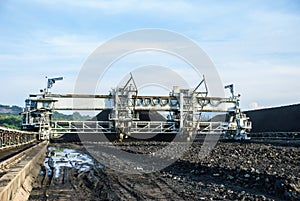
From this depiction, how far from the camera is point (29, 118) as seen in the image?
124 ft

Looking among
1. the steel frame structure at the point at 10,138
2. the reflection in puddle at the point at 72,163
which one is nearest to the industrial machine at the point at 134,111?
the steel frame structure at the point at 10,138

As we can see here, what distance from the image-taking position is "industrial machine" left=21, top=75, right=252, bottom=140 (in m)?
37.7

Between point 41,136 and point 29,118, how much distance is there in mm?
2209

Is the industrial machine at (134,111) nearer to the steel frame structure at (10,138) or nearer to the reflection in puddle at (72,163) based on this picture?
the steel frame structure at (10,138)

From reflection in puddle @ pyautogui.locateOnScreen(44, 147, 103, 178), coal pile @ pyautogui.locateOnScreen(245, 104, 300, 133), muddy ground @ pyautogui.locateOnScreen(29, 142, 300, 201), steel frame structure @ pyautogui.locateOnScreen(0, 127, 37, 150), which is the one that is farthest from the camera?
coal pile @ pyautogui.locateOnScreen(245, 104, 300, 133)

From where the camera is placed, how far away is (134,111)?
3959cm

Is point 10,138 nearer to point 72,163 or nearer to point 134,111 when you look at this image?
point 72,163

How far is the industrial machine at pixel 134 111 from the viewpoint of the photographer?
37656 millimetres

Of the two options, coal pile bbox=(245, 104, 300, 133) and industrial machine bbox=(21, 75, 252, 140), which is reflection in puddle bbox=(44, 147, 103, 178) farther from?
coal pile bbox=(245, 104, 300, 133)

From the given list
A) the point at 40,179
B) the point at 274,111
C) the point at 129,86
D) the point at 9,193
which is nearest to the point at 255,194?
the point at 9,193

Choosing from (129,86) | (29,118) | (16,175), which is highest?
(129,86)

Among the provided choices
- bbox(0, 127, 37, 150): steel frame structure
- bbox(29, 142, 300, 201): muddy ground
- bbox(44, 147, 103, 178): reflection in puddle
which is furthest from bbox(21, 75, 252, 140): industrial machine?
bbox(29, 142, 300, 201): muddy ground

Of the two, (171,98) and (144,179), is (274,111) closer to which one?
(171,98)

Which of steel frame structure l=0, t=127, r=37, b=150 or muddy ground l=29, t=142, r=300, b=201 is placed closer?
muddy ground l=29, t=142, r=300, b=201
